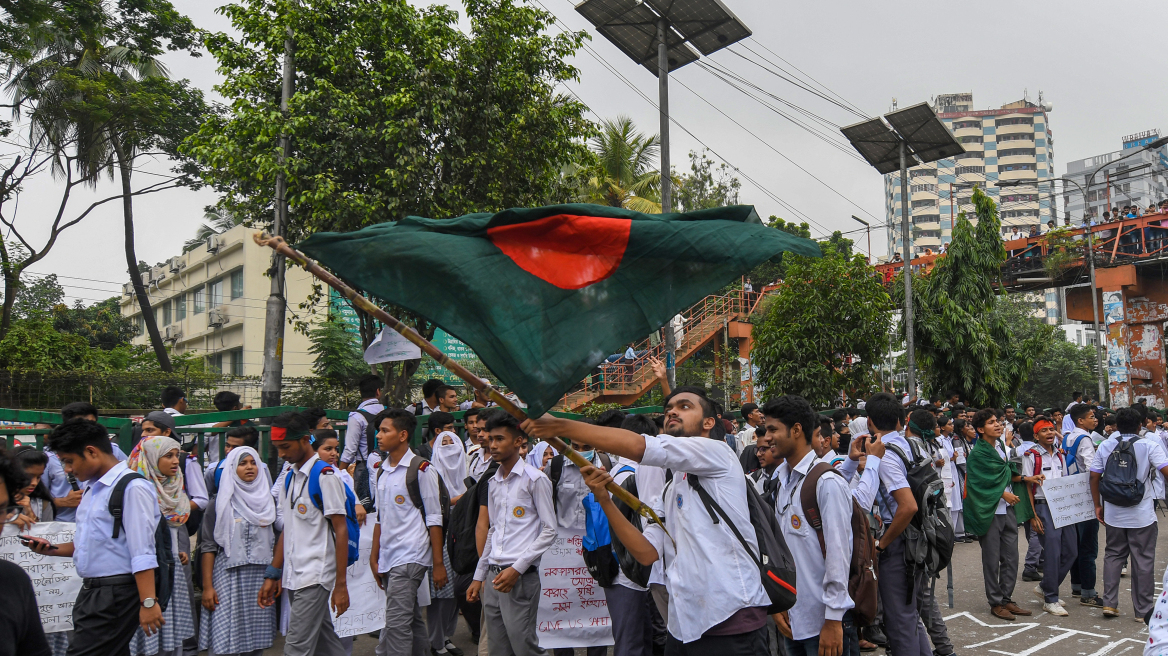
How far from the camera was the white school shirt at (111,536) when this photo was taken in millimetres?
4387

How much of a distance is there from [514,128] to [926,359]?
475 inches

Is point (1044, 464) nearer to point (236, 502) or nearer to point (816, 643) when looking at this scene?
point (816, 643)

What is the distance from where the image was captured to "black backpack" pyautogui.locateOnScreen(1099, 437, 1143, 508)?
7.55m

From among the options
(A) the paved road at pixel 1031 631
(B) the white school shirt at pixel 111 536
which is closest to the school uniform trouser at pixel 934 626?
(A) the paved road at pixel 1031 631

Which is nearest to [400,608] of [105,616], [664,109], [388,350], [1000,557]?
[388,350]

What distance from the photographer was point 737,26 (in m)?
13.5

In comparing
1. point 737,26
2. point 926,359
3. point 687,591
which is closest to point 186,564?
point 687,591

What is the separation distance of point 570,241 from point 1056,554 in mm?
7142

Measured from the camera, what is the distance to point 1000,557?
8.35 meters

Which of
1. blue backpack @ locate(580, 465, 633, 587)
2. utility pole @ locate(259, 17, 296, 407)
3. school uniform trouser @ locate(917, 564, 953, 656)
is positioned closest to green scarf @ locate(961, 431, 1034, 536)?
school uniform trouser @ locate(917, 564, 953, 656)

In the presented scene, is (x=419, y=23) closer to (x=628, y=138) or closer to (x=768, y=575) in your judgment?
(x=768, y=575)

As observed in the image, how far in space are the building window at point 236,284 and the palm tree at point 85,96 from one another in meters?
13.5

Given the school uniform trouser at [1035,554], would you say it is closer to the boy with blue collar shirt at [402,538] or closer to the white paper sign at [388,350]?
the boy with blue collar shirt at [402,538]

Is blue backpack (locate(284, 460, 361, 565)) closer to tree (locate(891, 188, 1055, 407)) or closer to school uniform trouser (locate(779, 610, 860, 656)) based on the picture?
school uniform trouser (locate(779, 610, 860, 656))
